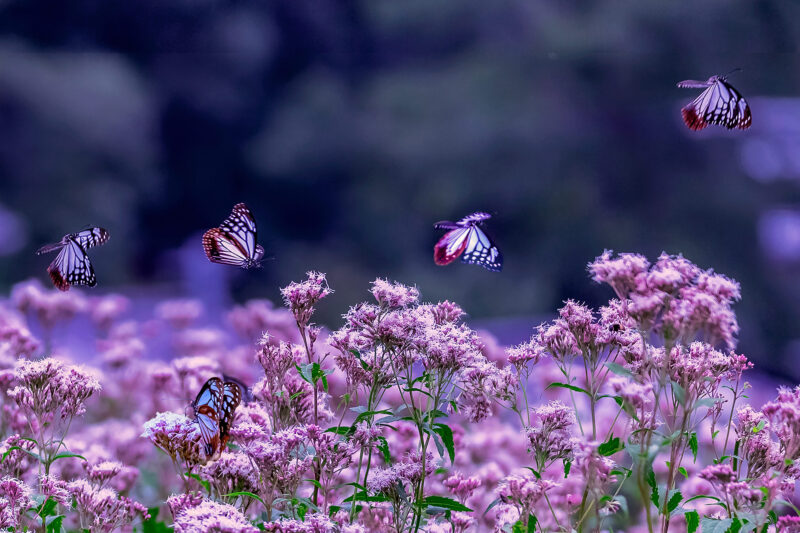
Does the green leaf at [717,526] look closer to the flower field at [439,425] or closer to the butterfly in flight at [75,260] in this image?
the flower field at [439,425]

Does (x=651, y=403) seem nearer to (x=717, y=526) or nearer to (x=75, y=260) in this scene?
(x=717, y=526)

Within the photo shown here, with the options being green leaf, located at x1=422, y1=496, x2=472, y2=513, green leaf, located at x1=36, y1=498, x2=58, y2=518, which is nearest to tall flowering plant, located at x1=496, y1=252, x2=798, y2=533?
green leaf, located at x1=422, y1=496, x2=472, y2=513

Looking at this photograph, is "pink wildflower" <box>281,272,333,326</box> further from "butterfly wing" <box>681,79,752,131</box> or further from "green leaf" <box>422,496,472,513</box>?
"butterfly wing" <box>681,79,752,131</box>

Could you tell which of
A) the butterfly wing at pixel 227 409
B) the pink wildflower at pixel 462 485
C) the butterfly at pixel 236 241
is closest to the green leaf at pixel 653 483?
the pink wildflower at pixel 462 485

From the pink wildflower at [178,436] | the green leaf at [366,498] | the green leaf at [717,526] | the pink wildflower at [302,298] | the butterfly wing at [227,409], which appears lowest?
the green leaf at [717,526]

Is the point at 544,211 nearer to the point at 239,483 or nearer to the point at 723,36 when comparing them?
the point at 723,36
